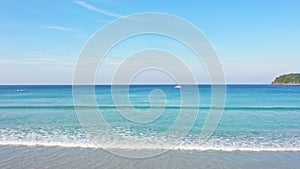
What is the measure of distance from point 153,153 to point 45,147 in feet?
14.2

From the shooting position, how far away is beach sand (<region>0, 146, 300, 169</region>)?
8.27m

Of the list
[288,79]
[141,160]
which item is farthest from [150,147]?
[288,79]

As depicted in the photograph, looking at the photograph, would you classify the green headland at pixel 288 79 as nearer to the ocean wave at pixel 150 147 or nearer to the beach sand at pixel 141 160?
the ocean wave at pixel 150 147

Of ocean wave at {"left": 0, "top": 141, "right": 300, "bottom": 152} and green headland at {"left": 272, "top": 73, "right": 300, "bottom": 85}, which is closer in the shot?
ocean wave at {"left": 0, "top": 141, "right": 300, "bottom": 152}

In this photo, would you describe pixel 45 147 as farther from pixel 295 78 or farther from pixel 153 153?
pixel 295 78

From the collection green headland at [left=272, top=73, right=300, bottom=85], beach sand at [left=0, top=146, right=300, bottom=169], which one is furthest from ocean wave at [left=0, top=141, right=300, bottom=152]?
green headland at [left=272, top=73, right=300, bottom=85]

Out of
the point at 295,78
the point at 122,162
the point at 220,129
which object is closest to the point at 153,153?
the point at 122,162

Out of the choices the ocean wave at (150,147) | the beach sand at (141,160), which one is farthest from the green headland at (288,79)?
the beach sand at (141,160)

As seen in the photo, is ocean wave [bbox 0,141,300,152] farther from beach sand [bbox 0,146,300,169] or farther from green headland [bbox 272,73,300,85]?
green headland [bbox 272,73,300,85]

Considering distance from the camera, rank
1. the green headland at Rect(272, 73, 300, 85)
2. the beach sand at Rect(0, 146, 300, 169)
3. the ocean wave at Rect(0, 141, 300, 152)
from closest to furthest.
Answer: the beach sand at Rect(0, 146, 300, 169) → the ocean wave at Rect(0, 141, 300, 152) → the green headland at Rect(272, 73, 300, 85)

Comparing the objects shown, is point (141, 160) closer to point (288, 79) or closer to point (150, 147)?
point (150, 147)

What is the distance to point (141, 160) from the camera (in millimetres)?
8836

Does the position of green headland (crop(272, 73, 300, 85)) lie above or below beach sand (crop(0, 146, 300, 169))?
above

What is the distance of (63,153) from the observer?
9.80 m
